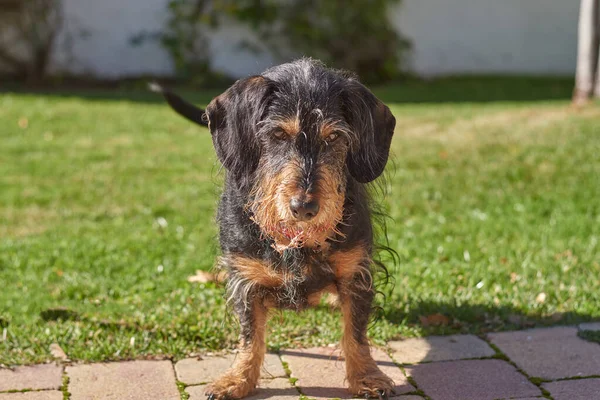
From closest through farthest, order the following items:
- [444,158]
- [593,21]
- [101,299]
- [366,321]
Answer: [366,321] < [101,299] < [444,158] < [593,21]

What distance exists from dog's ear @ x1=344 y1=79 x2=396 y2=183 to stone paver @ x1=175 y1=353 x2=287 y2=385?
45.2 inches

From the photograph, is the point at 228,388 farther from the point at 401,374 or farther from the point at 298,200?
the point at 298,200

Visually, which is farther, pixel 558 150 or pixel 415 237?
pixel 558 150

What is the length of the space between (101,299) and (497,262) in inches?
104

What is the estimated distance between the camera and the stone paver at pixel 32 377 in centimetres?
362

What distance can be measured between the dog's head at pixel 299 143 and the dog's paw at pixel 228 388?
71 centimetres

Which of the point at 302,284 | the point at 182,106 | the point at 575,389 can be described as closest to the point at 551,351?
the point at 575,389

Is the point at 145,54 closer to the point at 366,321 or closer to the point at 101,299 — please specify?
the point at 101,299

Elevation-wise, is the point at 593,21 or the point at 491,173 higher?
the point at 593,21

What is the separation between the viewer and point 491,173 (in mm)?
7246

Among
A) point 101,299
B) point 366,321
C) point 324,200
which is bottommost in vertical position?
point 101,299

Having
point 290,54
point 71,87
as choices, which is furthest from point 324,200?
point 290,54

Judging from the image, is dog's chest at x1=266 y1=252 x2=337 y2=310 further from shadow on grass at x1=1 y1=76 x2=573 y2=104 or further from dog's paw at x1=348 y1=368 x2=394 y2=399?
shadow on grass at x1=1 y1=76 x2=573 y2=104

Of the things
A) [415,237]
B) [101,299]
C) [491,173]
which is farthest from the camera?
[491,173]
